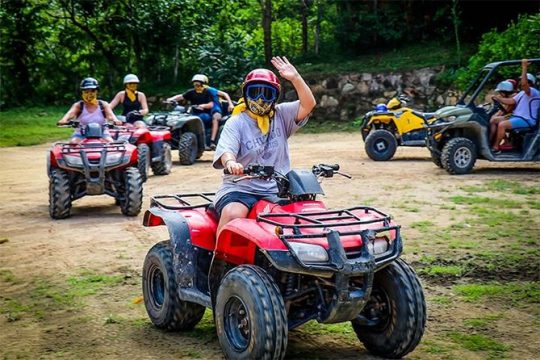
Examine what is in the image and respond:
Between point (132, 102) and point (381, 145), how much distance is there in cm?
449

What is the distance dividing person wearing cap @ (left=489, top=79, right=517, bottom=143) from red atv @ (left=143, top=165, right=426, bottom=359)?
8.42 m

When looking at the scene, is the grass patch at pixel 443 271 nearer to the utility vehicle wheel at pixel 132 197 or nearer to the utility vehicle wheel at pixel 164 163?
the utility vehicle wheel at pixel 132 197

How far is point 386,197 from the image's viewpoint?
426 inches

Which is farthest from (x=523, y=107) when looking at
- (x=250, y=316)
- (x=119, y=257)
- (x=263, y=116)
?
(x=250, y=316)

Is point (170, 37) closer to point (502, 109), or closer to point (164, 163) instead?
point (164, 163)

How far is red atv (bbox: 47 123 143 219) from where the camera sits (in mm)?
10117

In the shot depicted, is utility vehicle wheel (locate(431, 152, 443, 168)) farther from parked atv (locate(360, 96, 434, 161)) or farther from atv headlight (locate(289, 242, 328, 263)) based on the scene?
atv headlight (locate(289, 242, 328, 263))

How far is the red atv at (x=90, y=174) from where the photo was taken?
10.1 metres

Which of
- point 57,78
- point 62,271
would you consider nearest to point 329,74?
point 57,78

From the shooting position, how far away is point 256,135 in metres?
5.37

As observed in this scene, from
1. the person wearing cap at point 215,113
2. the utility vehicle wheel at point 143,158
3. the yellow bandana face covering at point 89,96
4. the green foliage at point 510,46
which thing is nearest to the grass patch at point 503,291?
the yellow bandana face covering at point 89,96

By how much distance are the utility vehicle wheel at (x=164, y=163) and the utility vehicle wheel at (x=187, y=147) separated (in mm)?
1094

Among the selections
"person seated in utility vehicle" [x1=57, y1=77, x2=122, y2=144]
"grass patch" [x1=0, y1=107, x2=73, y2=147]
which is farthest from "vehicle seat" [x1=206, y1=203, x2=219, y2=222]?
"grass patch" [x1=0, y1=107, x2=73, y2=147]

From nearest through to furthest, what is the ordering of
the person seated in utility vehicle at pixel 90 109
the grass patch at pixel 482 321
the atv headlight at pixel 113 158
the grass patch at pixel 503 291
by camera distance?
the grass patch at pixel 482 321 < the grass patch at pixel 503 291 < the atv headlight at pixel 113 158 < the person seated in utility vehicle at pixel 90 109
